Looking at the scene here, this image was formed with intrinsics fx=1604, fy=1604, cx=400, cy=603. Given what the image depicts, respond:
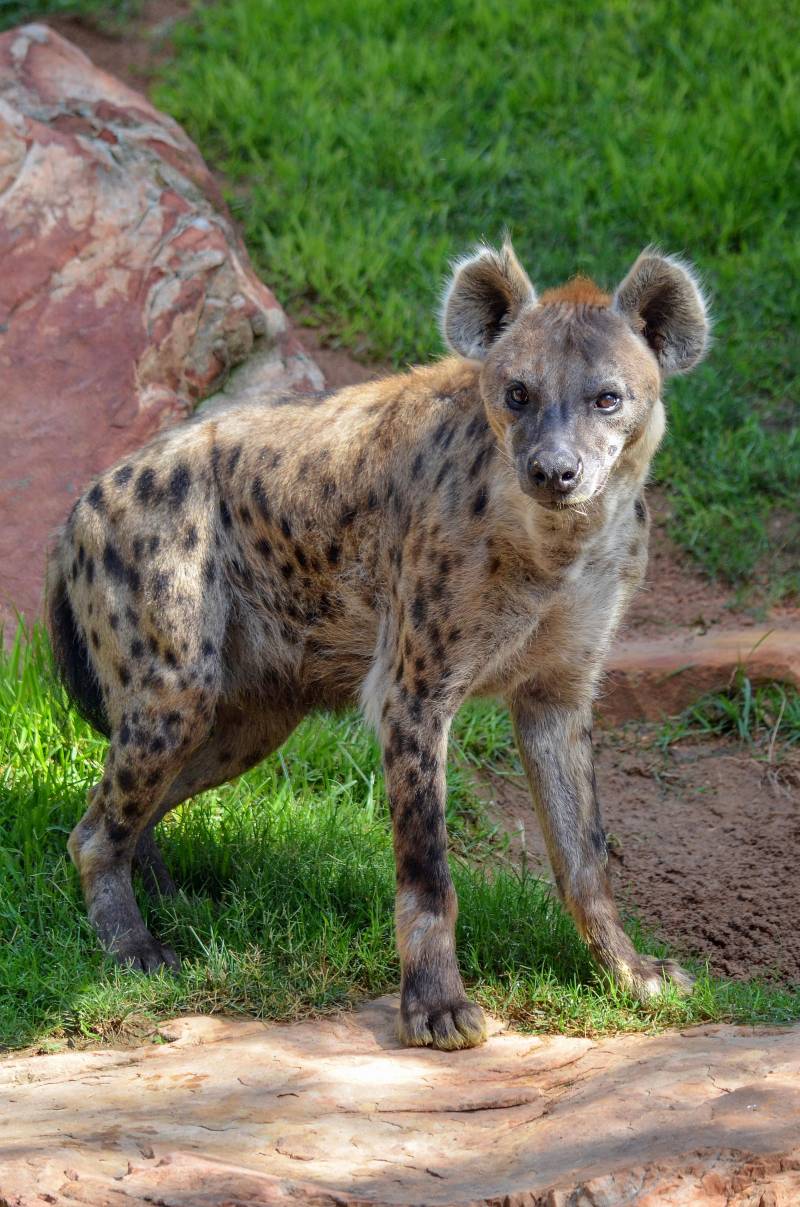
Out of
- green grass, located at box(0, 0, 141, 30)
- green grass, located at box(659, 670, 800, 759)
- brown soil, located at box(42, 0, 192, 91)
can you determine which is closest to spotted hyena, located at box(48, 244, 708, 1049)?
green grass, located at box(659, 670, 800, 759)

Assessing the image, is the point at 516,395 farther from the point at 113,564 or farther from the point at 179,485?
the point at 113,564

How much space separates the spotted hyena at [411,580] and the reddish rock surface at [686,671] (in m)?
1.32

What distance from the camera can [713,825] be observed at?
Answer: 16.7ft

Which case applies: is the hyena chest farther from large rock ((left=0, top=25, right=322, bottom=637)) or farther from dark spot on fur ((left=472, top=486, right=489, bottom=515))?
large rock ((left=0, top=25, right=322, bottom=637))

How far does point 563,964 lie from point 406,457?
136cm

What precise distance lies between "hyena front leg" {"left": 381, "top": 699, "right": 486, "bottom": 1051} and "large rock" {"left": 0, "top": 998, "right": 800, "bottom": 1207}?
0.22 feet

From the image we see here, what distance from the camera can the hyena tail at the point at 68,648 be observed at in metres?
4.48

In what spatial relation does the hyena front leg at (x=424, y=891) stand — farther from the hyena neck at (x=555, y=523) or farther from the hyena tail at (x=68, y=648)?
the hyena tail at (x=68, y=648)

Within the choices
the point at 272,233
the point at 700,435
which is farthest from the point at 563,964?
the point at 272,233

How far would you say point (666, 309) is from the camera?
381 centimetres

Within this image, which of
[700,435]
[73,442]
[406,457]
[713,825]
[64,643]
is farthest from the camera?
[700,435]

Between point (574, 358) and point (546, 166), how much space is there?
4299mm

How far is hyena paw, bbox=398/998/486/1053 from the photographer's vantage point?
3.62 m

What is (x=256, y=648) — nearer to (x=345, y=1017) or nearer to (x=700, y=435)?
(x=345, y=1017)
